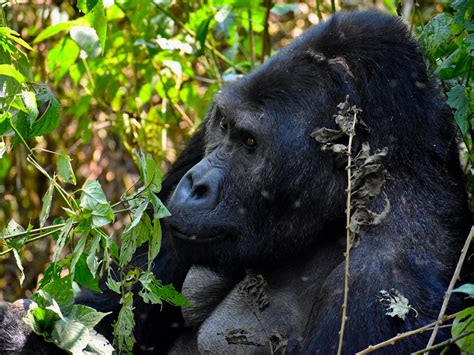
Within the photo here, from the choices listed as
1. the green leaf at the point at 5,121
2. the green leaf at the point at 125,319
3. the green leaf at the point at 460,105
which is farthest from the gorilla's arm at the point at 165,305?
the green leaf at the point at 460,105

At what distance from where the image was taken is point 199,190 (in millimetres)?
3473

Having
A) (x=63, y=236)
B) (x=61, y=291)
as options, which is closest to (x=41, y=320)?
(x=61, y=291)

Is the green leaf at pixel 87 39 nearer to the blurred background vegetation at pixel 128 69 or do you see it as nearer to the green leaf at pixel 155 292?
the blurred background vegetation at pixel 128 69

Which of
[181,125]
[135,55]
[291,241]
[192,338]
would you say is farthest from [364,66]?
[181,125]

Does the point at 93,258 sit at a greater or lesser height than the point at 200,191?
lesser

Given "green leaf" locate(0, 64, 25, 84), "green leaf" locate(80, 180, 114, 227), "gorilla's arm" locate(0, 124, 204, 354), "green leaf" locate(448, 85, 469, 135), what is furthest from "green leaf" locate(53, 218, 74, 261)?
"green leaf" locate(448, 85, 469, 135)

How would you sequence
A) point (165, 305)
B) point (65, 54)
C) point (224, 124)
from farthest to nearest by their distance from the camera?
point (65, 54) → point (165, 305) → point (224, 124)

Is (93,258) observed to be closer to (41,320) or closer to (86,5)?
(41,320)

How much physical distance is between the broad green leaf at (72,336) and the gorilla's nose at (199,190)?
0.58 meters

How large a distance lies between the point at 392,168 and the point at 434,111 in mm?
331

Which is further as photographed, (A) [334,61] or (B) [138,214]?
(A) [334,61]

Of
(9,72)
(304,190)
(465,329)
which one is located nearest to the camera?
(465,329)

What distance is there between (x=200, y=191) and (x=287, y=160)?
0.38 m

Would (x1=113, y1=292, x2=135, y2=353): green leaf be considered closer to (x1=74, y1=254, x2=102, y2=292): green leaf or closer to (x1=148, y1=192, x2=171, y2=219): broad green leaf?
(x1=74, y1=254, x2=102, y2=292): green leaf
